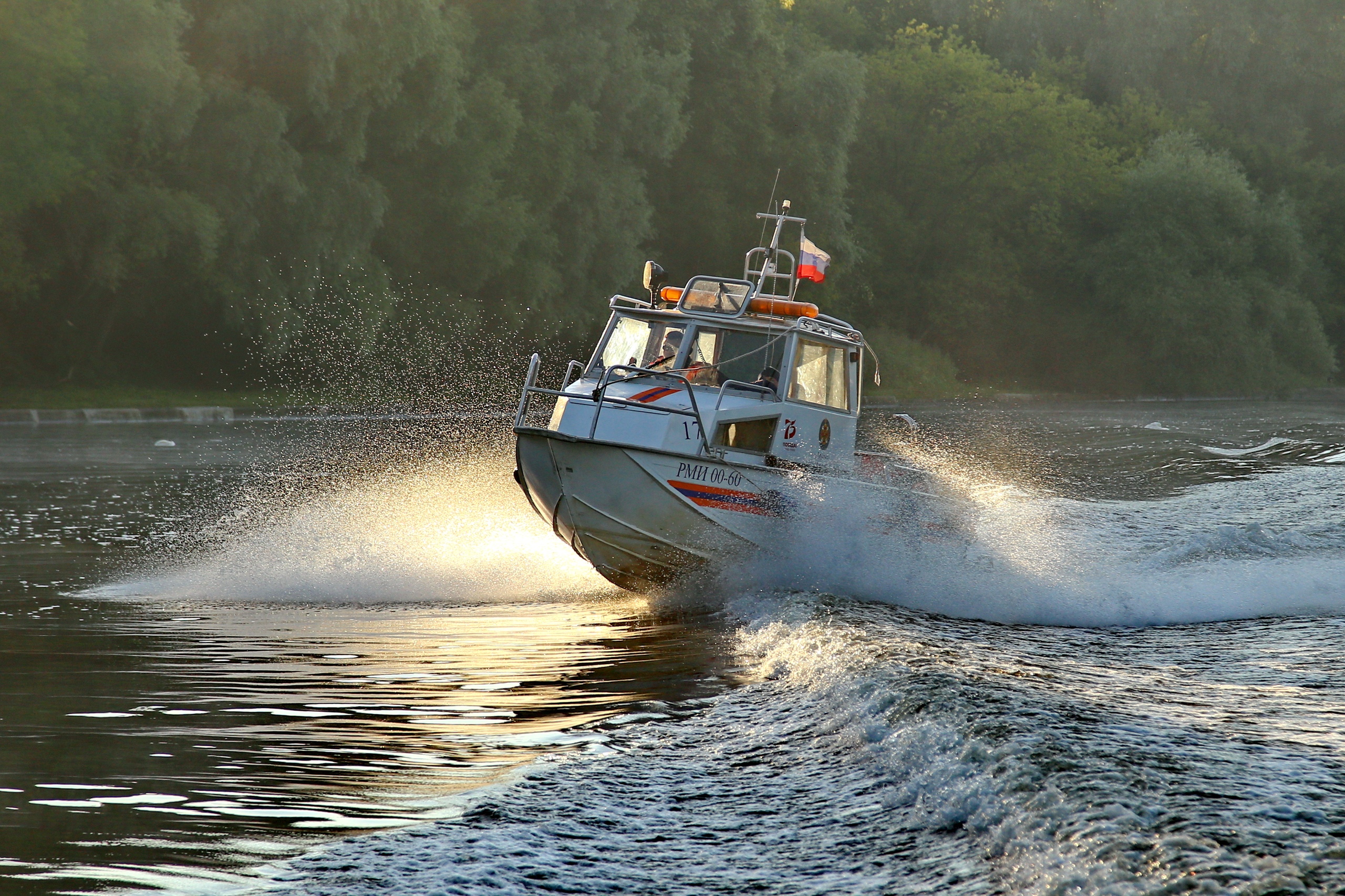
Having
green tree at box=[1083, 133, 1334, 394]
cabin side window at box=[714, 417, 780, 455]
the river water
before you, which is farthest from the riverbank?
green tree at box=[1083, 133, 1334, 394]

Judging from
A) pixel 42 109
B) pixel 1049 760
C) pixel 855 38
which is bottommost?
pixel 1049 760

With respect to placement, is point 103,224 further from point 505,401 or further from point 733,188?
point 733,188

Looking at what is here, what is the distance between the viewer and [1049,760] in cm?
579

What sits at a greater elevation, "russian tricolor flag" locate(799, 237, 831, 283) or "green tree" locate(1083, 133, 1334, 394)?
"green tree" locate(1083, 133, 1334, 394)

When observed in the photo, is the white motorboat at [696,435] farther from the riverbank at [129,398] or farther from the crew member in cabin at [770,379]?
the riverbank at [129,398]

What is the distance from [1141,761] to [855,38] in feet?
216

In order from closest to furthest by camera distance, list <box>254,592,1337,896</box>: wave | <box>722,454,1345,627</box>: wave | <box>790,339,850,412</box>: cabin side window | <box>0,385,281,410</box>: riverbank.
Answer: <box>254,592,1337,896</box>: wave
<box>722,454,1345,627</box>: wave
<box>790,339,850,412</box>: cabin side window
<box>0,385,281,410</box>: riverbank

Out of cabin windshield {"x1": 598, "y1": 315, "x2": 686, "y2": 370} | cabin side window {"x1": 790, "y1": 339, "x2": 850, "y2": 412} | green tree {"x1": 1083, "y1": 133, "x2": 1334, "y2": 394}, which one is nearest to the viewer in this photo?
cabin side window {"x1": 790, "y1": 339, "x2": 850, "y2": 412}

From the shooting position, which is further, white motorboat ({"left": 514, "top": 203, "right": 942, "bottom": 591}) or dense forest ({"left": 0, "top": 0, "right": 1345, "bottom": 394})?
dense forest ({"left": 0, "top": 0, "right": 1345, "bottom": 394})

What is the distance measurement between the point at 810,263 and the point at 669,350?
1832mm

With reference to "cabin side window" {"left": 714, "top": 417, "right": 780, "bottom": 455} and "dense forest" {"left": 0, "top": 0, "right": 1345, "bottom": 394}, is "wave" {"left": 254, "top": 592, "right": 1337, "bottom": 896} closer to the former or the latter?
"cabin side window" {"left": 714, "top": 417, "right": 780, "bottom": 455}

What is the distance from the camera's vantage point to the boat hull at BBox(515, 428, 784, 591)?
1133 cm

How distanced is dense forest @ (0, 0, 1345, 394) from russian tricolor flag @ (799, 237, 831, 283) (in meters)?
9.58

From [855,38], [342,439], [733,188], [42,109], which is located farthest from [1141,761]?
[855,38]
